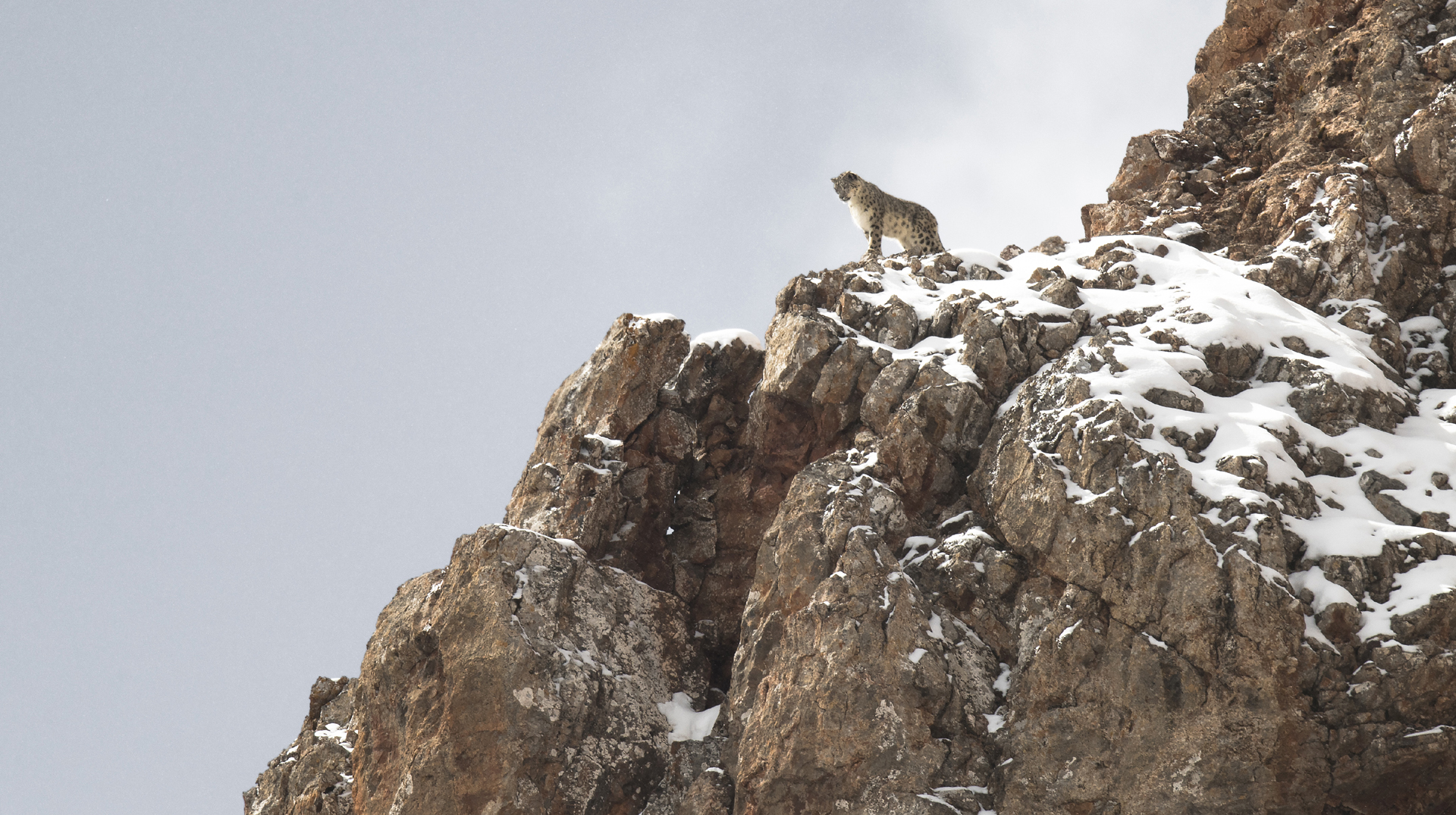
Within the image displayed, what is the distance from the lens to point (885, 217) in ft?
79.5

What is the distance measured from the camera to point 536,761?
1548cm

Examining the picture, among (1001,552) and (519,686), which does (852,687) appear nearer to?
(1001,552)

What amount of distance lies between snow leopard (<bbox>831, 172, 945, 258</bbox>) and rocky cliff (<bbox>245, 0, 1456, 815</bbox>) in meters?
1.95

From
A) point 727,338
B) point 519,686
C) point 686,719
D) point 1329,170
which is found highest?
point 1329,170

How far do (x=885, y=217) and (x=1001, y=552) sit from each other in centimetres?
1068

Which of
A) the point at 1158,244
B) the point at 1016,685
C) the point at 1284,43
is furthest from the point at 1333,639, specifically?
the point at 1284,43

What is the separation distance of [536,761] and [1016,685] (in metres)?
6.71

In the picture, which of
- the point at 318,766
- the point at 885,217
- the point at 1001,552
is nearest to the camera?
the point at 1001,552

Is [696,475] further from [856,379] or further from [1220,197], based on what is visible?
[1220,197]

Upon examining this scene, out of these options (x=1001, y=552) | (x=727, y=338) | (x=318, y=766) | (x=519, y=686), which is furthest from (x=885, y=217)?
(x=318, y=766)

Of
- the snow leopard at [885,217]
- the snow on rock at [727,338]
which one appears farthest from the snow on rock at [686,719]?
the snow leopard at [885,217]

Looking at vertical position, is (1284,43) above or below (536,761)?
above

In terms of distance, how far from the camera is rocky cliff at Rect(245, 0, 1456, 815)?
531 inches

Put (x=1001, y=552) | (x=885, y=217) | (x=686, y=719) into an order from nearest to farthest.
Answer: (x=1001, y=552)
(x=686, y=719)
(x=885, y=217)
